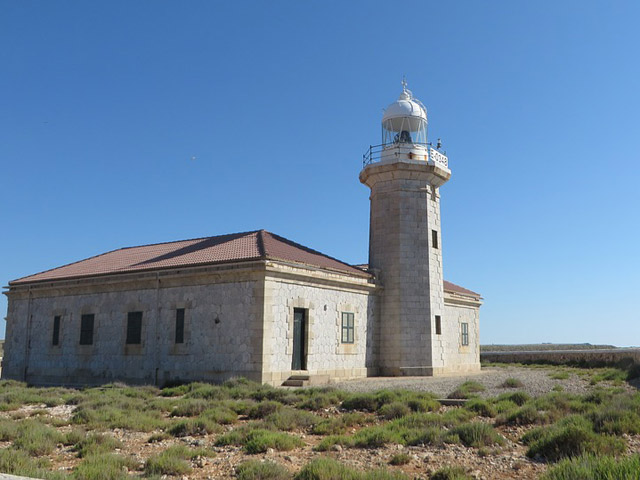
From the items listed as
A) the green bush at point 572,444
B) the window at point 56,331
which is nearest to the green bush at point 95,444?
the green bush at point 572,444

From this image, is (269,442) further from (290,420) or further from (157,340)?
(157,340)

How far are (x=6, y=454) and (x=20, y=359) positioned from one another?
1929cm

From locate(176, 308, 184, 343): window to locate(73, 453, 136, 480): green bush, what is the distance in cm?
1185

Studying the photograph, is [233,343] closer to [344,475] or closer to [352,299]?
[352,299]

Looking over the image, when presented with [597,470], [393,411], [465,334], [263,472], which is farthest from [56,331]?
[597,470]

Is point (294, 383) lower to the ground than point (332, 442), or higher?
higher

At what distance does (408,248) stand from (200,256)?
26.6ft

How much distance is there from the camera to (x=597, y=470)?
6277 mm

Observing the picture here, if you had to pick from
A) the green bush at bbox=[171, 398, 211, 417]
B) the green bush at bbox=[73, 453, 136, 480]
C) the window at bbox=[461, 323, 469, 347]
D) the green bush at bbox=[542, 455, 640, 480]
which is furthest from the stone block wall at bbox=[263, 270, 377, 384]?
the green bush at bbox=[542, 455, 640, 480]

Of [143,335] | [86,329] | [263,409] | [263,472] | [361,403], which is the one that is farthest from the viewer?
[86,329]

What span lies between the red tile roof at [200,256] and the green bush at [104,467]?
10.7m

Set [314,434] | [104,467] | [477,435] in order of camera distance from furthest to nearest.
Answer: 1. [314,434]
2. [477,435]
3. [104,467]

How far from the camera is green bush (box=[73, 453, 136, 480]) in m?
7.20

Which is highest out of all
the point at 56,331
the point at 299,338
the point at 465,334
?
the point at 465,334
